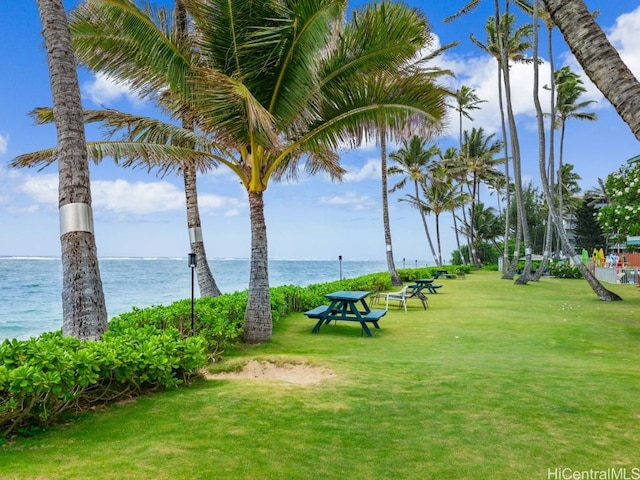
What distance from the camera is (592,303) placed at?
50.9ft

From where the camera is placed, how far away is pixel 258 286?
816 centimetres

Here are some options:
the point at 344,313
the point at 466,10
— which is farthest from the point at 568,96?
the point at 344,313

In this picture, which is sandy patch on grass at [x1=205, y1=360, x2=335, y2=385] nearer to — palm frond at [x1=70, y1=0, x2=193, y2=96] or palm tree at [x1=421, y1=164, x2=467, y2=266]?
palm frond at [x1=70, y1=0, x2=193, y2=96]

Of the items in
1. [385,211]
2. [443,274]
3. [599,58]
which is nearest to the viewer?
[599,58]

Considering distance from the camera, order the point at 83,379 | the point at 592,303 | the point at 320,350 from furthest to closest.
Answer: the point at 592,303
the point at 320,350
the point at 83,379

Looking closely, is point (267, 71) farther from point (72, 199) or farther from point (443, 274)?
point (443, 274)

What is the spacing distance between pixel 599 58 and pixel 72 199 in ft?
16.8

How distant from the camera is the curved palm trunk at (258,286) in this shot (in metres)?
8.14

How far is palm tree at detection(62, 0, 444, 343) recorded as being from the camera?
7.00 metres

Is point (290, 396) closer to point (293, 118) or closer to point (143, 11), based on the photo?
point (293, 118)

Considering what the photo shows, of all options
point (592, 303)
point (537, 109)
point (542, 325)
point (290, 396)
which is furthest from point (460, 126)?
point (290, 396)

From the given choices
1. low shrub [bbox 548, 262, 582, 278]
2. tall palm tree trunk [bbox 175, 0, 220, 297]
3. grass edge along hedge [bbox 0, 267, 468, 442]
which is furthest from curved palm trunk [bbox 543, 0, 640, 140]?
low shrub [bbox 548, 262, 582, 278]

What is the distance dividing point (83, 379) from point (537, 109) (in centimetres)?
2185

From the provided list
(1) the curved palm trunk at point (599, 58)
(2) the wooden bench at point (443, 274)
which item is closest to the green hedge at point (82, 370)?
(1) the curved palm trunk at point (599, 58)
